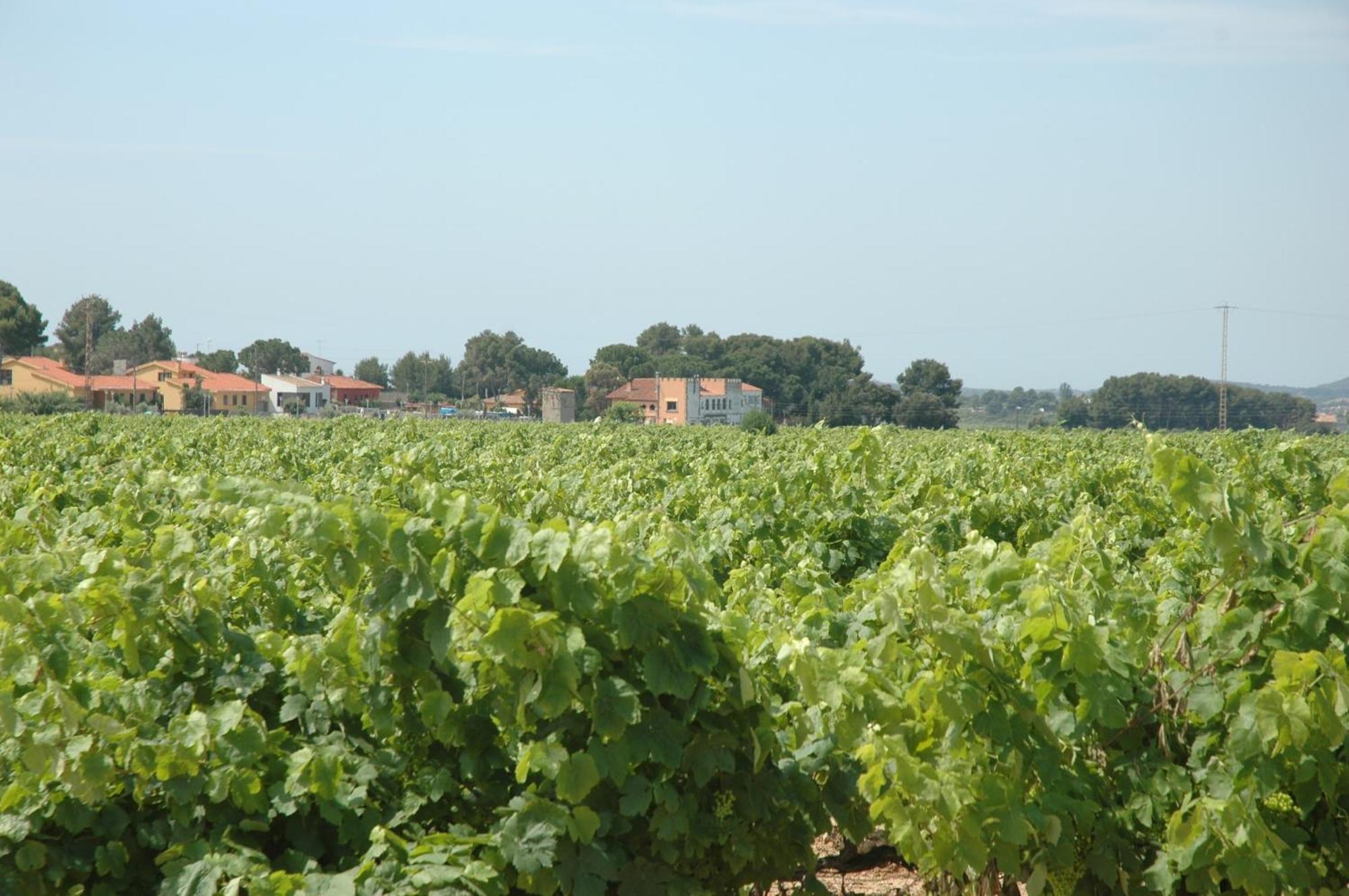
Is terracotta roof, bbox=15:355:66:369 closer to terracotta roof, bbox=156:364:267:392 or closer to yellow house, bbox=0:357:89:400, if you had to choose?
yellow house, bbox=0:357:89:400

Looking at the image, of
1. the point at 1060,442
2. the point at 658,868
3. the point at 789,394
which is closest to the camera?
the point at 658,868

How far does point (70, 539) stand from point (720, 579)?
3538 millimetres

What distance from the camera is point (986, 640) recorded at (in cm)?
322

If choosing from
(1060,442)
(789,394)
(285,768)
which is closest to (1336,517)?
(285,768)

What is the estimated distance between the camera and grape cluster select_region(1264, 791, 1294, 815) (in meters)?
3.14

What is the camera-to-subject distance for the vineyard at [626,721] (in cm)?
288

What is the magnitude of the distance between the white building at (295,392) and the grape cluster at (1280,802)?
94263 mm

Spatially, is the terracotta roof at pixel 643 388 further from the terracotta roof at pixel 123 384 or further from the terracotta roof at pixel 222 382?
the terracotta roof at pixel 123 384

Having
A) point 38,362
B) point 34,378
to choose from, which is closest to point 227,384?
point 38,362

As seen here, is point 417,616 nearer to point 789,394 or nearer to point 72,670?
point 72,670

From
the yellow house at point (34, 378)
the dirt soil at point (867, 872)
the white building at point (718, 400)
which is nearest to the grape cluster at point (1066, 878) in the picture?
the dirt soil at point (867, 872)

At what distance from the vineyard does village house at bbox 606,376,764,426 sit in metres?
66.7

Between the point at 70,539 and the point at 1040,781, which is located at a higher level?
the point at 70,539

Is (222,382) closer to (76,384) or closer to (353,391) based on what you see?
(76,384)
